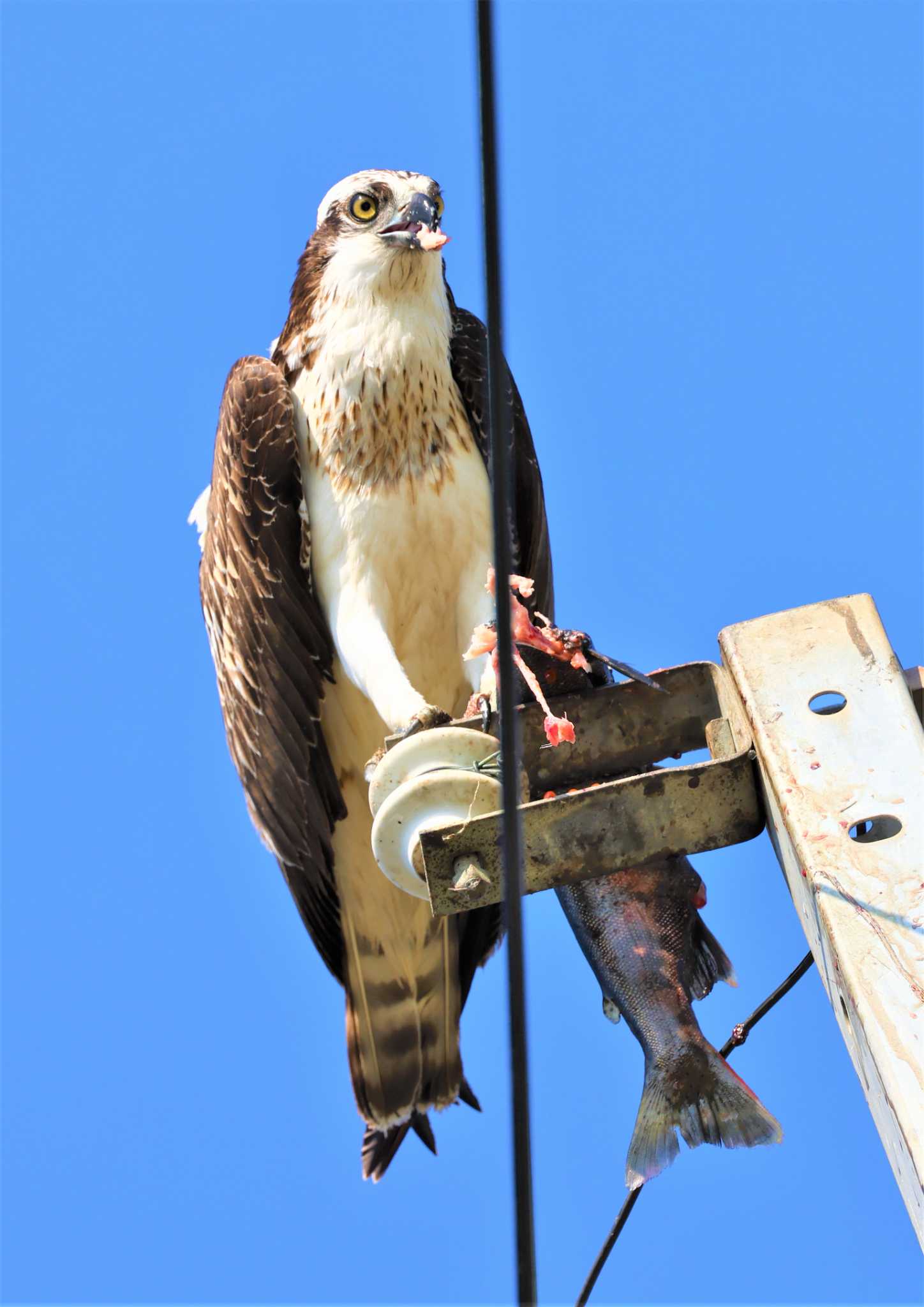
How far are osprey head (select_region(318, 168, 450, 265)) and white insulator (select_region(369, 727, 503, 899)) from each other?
90.1 inches

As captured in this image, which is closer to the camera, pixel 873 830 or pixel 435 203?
pixel 873 830

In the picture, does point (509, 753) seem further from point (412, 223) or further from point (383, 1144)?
point (383, 1144)

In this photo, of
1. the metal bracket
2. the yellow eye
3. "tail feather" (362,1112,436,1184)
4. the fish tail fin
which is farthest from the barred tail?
the metal bracket

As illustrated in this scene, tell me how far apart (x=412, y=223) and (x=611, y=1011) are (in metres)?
2.93

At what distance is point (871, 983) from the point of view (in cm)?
304

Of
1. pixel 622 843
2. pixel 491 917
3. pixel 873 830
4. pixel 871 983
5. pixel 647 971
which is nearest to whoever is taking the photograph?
pixel 871 983

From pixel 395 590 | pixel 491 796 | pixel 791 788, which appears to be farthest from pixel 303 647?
pixel 791 788

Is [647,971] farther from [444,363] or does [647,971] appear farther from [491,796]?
[444,363]

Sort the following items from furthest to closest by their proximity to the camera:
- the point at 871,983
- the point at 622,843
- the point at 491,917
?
the point at 491,917, the point at 622,843, the point at 871,983

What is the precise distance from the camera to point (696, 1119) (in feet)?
11.5

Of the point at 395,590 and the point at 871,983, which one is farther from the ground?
the point at 395,590

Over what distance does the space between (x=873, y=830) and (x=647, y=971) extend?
86 cm

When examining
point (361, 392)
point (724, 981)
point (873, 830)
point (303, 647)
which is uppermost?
point (361, 392)

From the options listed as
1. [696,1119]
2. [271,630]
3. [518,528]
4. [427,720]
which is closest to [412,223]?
[518,528]
